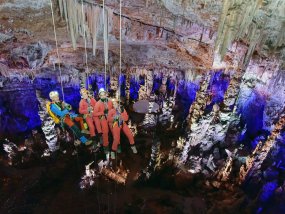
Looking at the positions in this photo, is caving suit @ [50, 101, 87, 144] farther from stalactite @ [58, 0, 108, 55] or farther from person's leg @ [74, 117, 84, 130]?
stalactite @ [58, 0, 108, 55]

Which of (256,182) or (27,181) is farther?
(256,182)

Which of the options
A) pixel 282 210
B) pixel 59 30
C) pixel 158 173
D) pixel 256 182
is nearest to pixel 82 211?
pixel 158 173

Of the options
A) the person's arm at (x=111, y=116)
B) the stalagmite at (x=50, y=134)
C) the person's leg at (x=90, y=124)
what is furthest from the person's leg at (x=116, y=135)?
the stalagmite at (x=50, y=134)

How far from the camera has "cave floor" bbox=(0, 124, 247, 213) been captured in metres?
5.49

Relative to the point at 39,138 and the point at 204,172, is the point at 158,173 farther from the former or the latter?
the point at 39,138

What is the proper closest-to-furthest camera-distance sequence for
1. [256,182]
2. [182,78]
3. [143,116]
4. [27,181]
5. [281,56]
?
1. [27,181]
2. [256,182]
3. [281,56]
4. [143,116]
5. [182,78]

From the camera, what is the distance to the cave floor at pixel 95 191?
5.49 metres

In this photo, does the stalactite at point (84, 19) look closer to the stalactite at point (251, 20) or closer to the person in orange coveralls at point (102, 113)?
the person in orange coveralls at point (102, 113)

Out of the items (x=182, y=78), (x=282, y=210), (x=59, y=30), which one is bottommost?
(x=282, y=210)

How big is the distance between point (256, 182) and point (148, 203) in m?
2.75

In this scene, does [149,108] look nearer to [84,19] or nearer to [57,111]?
[57,111]

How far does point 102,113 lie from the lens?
5992mm

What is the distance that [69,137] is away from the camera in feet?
22.8

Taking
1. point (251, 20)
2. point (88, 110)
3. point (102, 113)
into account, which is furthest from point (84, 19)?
point (251, 20)
